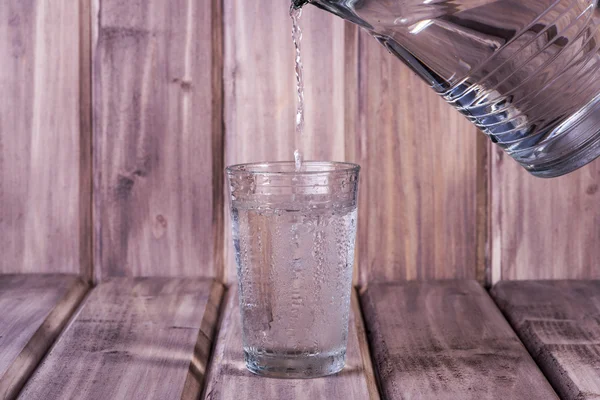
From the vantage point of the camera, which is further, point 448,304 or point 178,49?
point 178,49

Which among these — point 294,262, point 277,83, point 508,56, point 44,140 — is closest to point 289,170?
point 294,262

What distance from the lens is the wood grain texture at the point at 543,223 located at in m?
1.22

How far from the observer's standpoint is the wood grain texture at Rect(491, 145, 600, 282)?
3.99ft

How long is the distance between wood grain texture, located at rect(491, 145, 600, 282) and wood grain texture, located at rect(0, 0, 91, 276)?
53 centimetres

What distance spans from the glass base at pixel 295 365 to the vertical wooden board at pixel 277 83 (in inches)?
16.1

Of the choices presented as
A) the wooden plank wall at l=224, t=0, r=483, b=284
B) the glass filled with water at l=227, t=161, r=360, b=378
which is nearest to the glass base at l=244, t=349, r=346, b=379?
the glass filled with water at l=227, t=161, r=360, b=378

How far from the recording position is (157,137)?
1.21 metres

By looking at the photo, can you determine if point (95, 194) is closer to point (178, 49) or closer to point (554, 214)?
point (178, 49)

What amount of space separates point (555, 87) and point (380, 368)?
0.30 m

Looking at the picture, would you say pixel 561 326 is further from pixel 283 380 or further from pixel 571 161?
pixel 283 380

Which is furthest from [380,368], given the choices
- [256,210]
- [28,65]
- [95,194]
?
[28,65]

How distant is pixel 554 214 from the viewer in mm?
1224

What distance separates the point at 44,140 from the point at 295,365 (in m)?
0.55

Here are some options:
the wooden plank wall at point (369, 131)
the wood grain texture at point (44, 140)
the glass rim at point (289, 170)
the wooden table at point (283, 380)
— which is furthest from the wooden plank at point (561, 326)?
the wood grain texture at point (44, 140)
